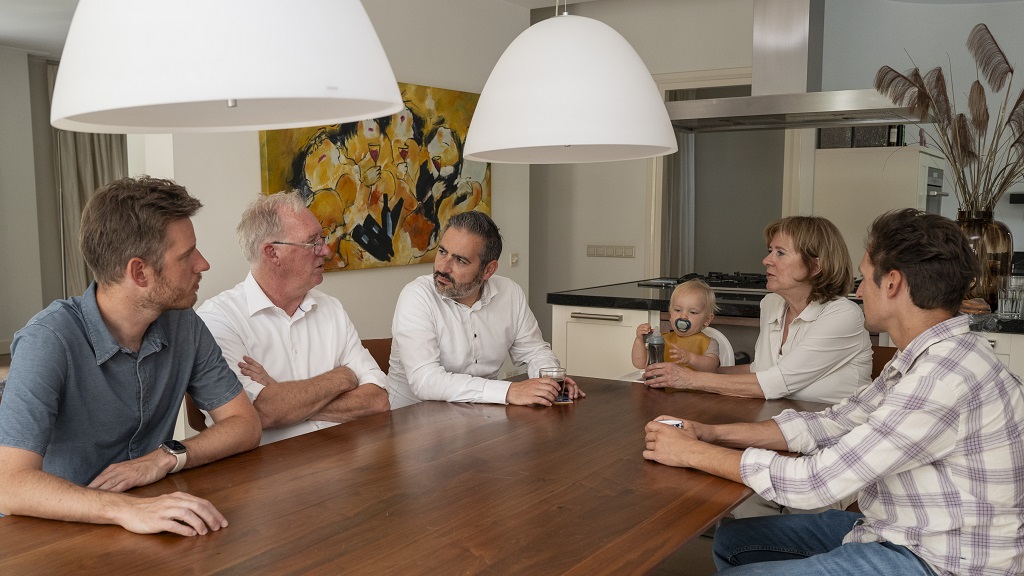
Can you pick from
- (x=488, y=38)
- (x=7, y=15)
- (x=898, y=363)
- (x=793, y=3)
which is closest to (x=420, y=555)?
(x=898, y=363)

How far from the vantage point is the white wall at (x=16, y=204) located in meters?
7.57

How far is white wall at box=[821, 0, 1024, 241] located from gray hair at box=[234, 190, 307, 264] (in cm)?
425

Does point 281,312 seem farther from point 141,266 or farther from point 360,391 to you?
point 141,266

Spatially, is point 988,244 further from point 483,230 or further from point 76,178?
point 76,178

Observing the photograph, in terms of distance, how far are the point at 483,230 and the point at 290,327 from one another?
0.65 metres

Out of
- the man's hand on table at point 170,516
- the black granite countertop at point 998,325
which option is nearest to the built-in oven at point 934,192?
the black granite countertop at point 998,325

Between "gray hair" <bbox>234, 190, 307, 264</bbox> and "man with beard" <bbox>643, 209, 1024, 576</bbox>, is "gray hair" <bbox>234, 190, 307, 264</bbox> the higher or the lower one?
the higher one

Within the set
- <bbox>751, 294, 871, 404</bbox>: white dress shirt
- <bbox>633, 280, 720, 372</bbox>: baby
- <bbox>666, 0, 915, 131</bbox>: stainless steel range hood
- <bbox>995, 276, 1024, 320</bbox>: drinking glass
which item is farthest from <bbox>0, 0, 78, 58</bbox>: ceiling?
<bbox>995, 276, 1024, 320</bbox>: drinking glass

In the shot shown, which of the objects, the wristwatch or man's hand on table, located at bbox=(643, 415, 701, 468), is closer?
the wristwatch

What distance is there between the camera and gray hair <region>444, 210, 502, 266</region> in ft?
A: 9.02

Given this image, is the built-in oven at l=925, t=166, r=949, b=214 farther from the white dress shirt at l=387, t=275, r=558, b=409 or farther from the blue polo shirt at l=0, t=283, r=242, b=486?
the blue polo shirt at l=0, t=283, r=242, b=486

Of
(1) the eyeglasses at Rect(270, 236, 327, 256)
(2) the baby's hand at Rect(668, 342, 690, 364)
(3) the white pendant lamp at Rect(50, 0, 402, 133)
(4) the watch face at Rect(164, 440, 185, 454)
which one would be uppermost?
(3) the white pendant lamp at Rect(50, 0, 402, 133)

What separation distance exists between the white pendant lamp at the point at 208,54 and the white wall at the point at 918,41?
5.22 metres

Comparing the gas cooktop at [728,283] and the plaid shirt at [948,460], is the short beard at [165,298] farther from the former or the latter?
the gas cooktop at [728,283]
